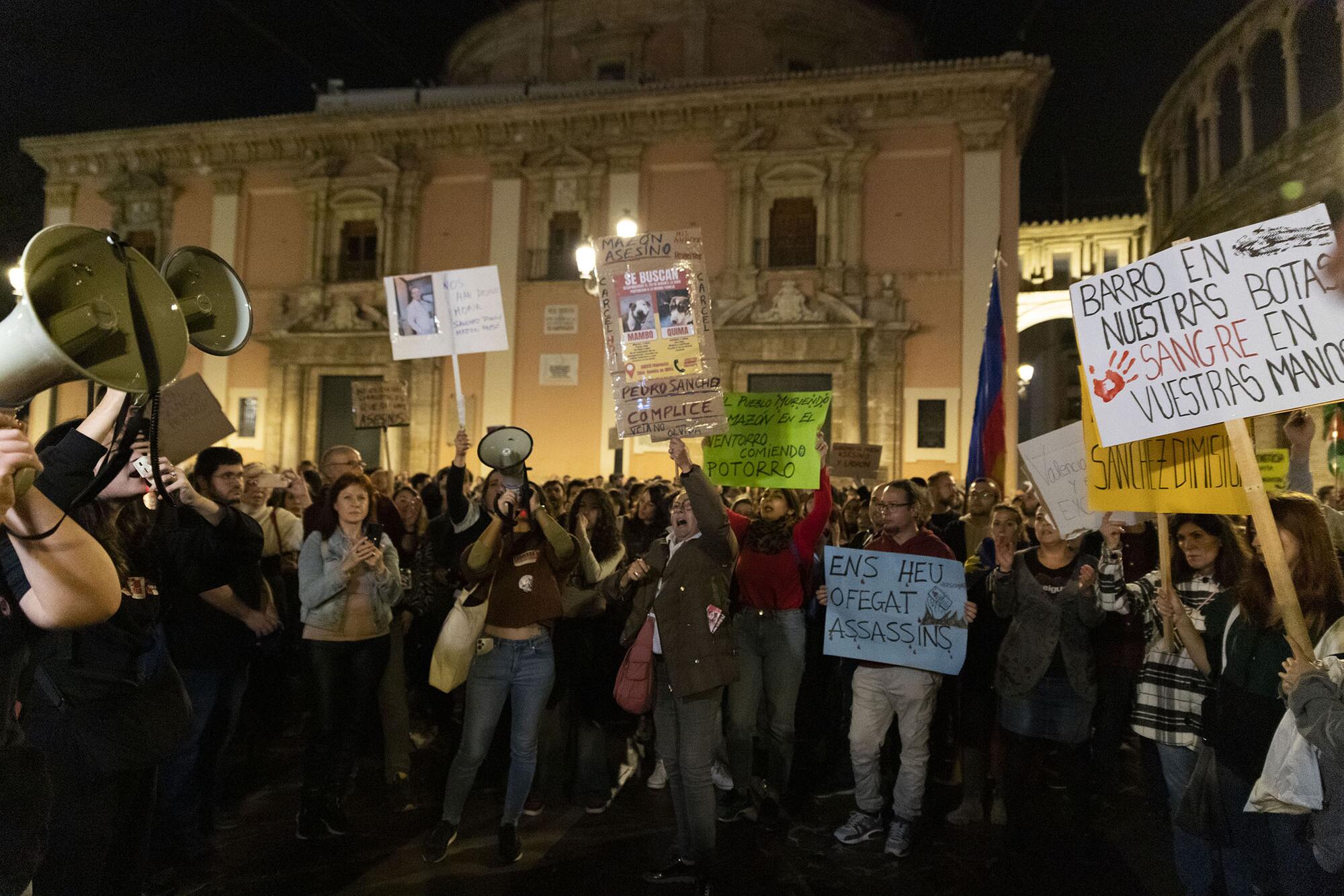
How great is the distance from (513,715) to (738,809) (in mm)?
1508

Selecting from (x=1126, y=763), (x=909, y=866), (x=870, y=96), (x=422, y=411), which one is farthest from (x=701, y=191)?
(x=909, y=866)

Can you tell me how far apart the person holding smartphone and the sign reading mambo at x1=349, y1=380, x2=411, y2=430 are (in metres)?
4.77

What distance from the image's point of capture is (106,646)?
2.67 m

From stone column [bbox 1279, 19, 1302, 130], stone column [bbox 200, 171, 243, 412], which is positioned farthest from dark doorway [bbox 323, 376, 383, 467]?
stone column [bbox 1279, 19, 1302, 130]

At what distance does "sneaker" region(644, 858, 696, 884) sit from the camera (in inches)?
154

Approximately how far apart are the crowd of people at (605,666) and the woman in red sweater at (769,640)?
0.05 ft

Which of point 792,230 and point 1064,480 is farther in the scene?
point 792,230

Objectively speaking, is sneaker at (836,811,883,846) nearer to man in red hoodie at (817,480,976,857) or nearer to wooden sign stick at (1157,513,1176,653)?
man in red hoodie at (817,480,976,857)

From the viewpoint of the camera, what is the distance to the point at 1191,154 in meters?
27.3

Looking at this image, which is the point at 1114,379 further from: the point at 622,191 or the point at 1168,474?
the point at 622,191

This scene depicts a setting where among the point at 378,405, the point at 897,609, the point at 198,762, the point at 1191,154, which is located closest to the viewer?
the point at 198,762

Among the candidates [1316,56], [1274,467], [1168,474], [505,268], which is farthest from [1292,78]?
[1168,474]

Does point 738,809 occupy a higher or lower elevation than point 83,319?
lower

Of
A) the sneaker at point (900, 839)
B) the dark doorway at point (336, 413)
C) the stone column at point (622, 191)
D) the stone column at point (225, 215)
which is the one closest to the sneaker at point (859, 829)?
the sneaker at point (900, 839)
